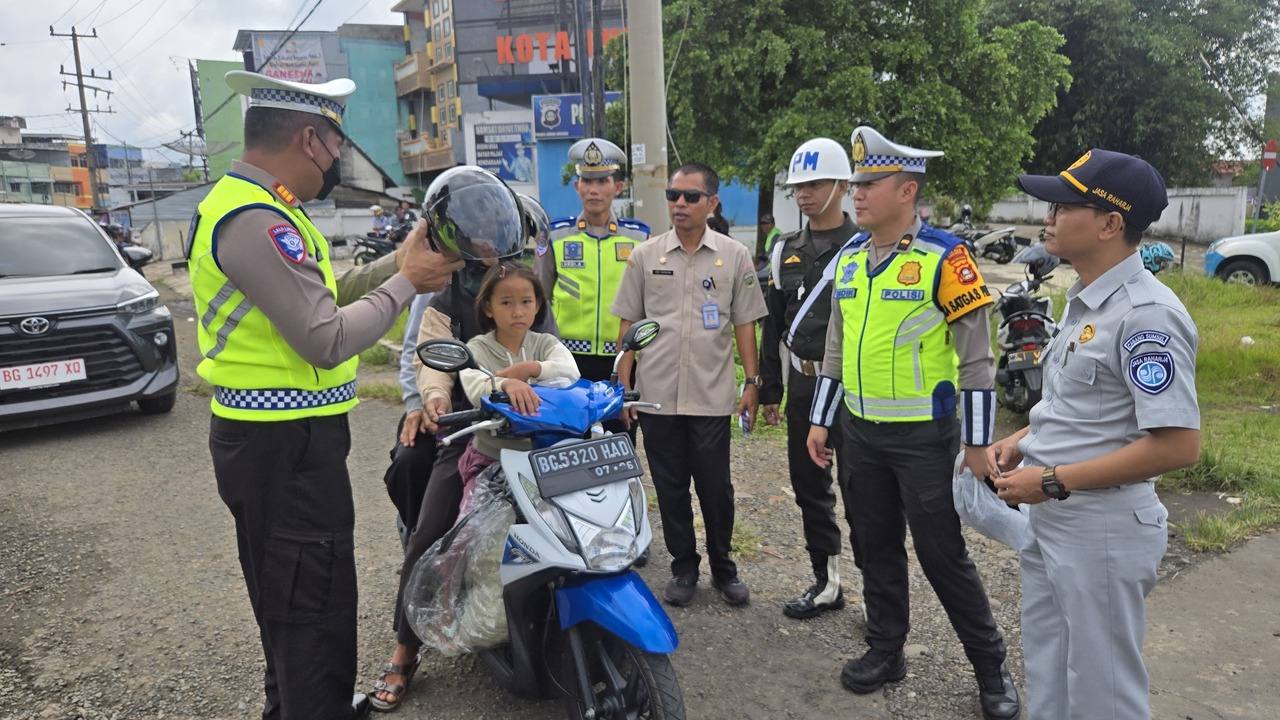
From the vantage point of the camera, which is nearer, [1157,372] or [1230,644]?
[1157,372]

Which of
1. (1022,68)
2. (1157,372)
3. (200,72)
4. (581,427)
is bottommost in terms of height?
(581,427)

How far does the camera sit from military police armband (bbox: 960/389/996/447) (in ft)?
8.57

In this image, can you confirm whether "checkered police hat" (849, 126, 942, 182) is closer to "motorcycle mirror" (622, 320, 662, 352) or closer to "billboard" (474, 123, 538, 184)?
"motorcycle mirror" (622, 320, 662, 352)

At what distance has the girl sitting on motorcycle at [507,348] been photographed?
9.03 feet

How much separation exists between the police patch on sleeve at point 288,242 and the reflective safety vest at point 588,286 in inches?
80.6

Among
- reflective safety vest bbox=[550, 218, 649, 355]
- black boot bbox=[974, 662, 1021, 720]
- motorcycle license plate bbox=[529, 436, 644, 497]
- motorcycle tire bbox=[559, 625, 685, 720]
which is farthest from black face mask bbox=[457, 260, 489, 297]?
black boot bbox=[974, 662, 1021, 720]

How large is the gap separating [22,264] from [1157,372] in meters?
7.65

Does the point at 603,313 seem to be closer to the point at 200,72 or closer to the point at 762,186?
the point at 762,186

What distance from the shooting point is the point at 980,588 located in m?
2.84

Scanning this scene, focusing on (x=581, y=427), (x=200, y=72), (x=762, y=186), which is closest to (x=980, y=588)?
(x=581, y=427)

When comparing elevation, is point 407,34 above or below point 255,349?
above

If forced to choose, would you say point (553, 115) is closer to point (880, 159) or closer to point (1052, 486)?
point (880, 159)

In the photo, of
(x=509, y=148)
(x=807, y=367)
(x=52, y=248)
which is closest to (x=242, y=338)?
(x=807, y=367)

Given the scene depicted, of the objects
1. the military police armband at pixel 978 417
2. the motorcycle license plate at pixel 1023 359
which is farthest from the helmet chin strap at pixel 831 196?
the motorcycle license plate at pixel 1023 359
